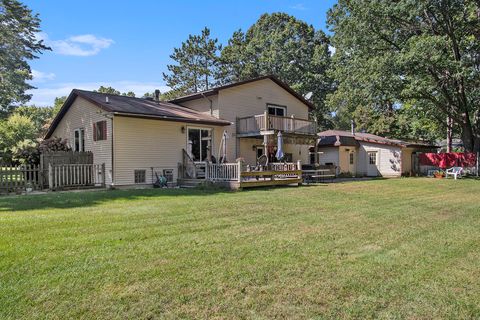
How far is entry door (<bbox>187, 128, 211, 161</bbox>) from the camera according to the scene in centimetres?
1777

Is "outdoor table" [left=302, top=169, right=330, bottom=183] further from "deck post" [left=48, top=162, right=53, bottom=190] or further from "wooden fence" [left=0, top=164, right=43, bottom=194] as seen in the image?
"wooden fence" [left=0, top=164, right=43, bottom=194]

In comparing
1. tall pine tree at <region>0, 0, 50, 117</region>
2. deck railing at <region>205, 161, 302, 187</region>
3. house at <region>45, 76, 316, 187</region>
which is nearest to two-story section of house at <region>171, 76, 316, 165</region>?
house at <region>45, 76, 316, 187</region>

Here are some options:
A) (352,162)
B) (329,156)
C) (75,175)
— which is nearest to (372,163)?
(352,162)

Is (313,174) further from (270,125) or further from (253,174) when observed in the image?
(253,174)

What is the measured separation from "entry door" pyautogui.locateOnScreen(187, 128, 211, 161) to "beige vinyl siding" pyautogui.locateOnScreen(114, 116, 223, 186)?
1.31ft

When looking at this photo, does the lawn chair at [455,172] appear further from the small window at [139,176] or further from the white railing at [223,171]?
the small window at [139,176]

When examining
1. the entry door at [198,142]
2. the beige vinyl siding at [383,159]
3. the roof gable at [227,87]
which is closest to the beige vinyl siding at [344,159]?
the beige vinyl siding at [383,159]

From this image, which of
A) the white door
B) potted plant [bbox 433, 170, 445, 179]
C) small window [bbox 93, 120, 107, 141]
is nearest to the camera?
small window [bbox 93, 120, 107, 141]

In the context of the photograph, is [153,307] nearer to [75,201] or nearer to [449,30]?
[75,201]

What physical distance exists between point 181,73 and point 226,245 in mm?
41265

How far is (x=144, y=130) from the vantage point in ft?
52.4

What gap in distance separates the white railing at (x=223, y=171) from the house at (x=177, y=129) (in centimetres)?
119

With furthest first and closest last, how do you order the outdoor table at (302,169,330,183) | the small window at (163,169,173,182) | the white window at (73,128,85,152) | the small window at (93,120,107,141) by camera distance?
1. the outdoor table at (302,169,330,183)
2. the white window at (73,128,85,152)
3. the small window at (163,169,173,182)
4. the small window at (93,120,107,141)

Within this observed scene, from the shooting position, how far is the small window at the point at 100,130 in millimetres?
15750
